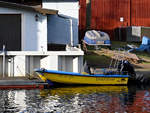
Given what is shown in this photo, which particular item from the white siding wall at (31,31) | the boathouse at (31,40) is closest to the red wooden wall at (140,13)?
the boathouse at (31,40)

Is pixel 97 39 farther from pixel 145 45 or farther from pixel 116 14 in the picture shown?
pixel 116 14

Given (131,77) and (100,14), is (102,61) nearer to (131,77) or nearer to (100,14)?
(131,77)

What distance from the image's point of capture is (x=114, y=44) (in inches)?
2078

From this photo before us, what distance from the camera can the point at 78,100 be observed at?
27188 mm

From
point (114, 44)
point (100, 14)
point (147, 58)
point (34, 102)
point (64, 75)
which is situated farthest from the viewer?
point (100, 14)

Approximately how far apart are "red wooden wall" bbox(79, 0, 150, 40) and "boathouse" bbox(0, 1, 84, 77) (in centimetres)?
1470

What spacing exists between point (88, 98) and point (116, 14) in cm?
3114

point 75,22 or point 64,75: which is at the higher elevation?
point 75,22

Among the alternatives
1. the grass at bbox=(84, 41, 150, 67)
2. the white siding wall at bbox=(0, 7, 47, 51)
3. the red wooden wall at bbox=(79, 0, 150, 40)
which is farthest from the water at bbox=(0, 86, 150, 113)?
the red wooden wall at bbox=(79, 0, 150, 40)

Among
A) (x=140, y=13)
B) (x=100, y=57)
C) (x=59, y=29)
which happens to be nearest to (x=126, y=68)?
(x=100, y=57)

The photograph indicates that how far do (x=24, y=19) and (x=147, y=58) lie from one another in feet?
44.3

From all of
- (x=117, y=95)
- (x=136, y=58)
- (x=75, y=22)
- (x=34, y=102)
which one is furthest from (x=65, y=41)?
(x=34, y=102)

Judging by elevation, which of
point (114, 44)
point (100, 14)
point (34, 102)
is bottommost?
point (34, 102)

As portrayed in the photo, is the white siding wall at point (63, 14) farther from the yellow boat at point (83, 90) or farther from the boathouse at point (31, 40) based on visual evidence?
the yellow boat at point (83, 90)
